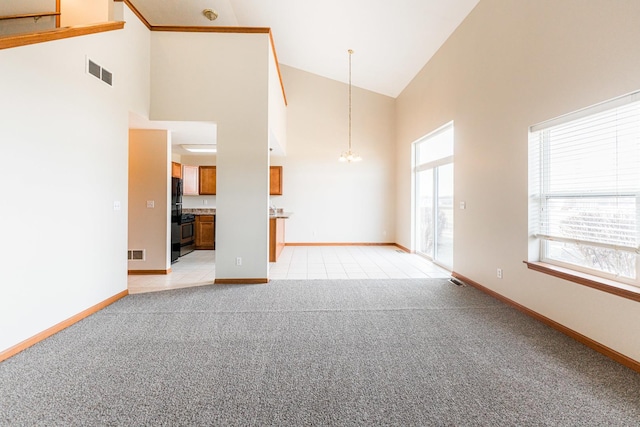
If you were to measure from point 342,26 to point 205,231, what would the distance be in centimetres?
562

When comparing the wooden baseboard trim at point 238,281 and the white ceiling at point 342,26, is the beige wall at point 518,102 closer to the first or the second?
the white ceiling at point 342,26

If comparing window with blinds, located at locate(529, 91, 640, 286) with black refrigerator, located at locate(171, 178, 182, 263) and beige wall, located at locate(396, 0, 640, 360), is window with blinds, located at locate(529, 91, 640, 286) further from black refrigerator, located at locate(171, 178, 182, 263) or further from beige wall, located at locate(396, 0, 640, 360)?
black refrigerator, located at locate(171, 178, 182, 263)

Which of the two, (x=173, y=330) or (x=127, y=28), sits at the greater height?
(x=127, y=28)

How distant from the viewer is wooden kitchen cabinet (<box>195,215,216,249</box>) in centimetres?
703

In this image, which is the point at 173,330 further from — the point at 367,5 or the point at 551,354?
the point at 367,5

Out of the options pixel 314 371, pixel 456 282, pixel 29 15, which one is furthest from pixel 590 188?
pixel 29 15

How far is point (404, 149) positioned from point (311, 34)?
133 inches

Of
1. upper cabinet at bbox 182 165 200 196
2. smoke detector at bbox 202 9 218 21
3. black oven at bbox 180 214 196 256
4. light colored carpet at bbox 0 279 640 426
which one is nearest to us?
light colored carpet at bbox 0 279 640 426

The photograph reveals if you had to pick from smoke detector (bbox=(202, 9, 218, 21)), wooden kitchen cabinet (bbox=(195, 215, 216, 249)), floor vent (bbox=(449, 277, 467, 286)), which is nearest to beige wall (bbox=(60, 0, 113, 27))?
smoke detector (bbox=(202, 9, 218, 21))

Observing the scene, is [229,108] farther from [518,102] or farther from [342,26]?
[518,102]

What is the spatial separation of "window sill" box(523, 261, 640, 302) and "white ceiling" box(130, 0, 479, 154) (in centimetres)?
369

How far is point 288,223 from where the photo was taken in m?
7.54

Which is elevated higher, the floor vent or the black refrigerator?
the black refrigerator

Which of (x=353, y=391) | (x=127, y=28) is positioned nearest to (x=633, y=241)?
(x=353, y=391)
